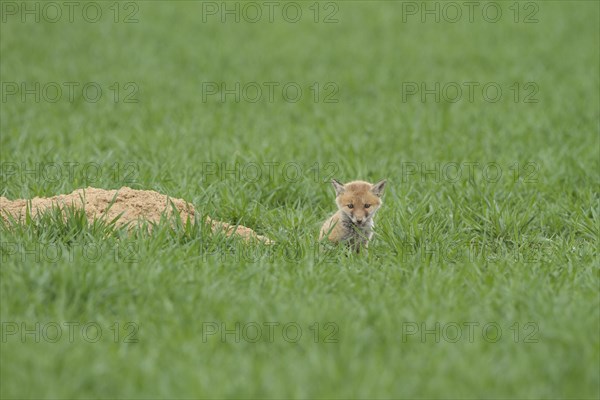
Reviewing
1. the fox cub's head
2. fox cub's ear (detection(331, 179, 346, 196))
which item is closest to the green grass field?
the fox cub's head

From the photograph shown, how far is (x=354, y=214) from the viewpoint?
7.38 metres

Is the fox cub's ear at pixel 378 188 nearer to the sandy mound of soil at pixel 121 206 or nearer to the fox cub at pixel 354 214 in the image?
the fox cub at pixel 354 214

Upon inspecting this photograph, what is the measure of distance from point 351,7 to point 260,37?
416cm

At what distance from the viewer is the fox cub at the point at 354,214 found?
24.5ft

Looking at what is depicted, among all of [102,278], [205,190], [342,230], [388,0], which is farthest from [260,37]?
[102,278]

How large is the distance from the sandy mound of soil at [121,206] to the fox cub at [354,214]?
0.63 metres

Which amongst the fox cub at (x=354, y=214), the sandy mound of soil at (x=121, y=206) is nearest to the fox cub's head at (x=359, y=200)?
the fox cub at (x=354, y=214)

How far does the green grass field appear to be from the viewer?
16.8ft

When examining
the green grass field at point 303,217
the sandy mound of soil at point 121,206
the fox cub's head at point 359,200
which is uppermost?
the fox cub's head at point 359,200

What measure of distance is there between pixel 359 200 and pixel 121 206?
7.14 feet

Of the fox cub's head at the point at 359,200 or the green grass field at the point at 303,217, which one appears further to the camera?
the fox cub's head at the point at 359,200

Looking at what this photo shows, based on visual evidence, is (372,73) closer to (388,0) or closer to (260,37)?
(260,37)

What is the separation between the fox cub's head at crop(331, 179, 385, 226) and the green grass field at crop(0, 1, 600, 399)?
326mm

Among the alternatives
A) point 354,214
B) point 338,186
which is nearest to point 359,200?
point 354,214
